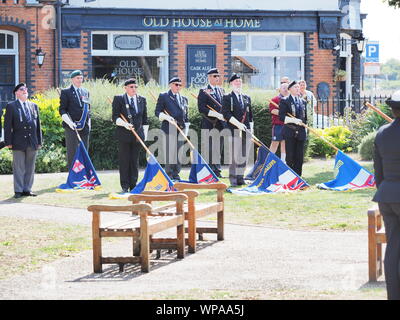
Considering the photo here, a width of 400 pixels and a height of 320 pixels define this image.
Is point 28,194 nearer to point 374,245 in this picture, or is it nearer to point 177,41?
point 374,245

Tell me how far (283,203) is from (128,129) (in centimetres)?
317

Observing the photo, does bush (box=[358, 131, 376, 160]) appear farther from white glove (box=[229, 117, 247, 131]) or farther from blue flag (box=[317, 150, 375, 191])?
white glove (box=[229, 117, 247, 131])

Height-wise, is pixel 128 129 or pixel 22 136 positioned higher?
pixel 128 129

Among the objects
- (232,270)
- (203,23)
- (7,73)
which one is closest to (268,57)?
(203,23)

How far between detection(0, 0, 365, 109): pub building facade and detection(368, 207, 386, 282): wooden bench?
19.6 m

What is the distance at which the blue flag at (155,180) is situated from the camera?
14.7m

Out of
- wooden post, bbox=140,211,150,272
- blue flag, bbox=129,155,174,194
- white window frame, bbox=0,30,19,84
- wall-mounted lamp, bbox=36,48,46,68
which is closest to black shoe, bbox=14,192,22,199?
blue flag, bbox=129,155,174,194

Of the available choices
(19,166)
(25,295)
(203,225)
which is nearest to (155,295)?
(25,295)

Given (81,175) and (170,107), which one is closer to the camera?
(81,175)

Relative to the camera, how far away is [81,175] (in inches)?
678

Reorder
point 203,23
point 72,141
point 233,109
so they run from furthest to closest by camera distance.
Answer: point 203,23 → point 72,141 → point 233,109

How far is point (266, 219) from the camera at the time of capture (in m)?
12.9

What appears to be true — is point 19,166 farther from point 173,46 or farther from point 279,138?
point 173,46

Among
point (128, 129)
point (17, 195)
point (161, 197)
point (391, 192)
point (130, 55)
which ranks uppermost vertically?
point (130, 55)
